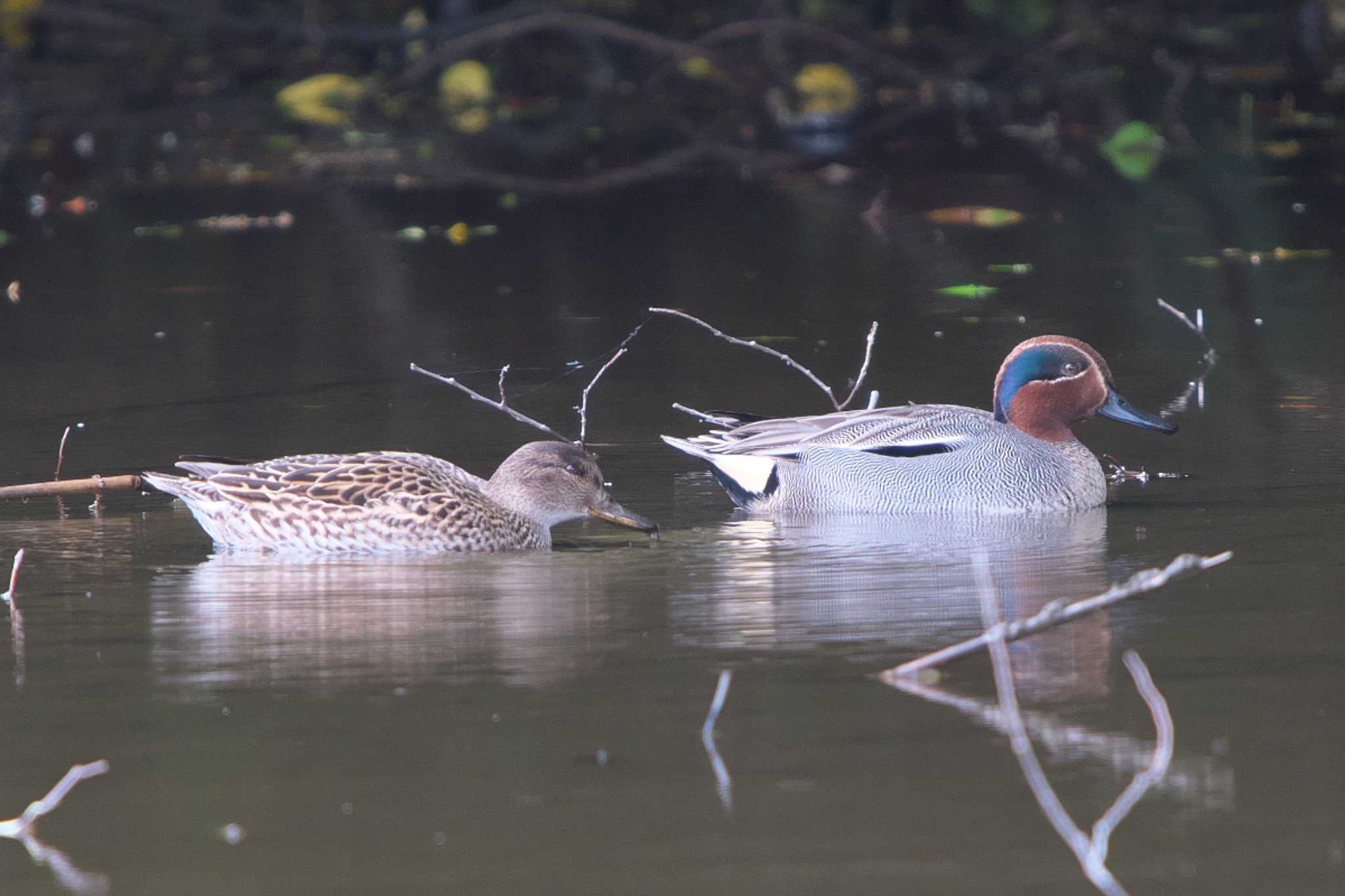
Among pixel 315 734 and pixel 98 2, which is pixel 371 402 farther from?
pixel 98 2

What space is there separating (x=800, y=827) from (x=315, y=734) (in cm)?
135

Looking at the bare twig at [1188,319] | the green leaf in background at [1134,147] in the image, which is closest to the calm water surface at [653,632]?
the bare twig at [1188,319]

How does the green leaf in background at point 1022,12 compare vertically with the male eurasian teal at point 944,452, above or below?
above

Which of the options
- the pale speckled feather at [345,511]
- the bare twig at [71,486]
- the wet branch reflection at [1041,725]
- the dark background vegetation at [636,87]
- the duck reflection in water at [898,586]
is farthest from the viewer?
the dark background vegetation at [636,87]

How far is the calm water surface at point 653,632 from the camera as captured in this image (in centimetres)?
466

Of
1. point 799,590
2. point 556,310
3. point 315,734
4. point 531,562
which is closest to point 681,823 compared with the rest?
point 315,734

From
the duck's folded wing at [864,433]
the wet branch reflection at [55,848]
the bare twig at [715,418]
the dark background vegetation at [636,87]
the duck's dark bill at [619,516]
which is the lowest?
the wet branch reflection at [55,848]

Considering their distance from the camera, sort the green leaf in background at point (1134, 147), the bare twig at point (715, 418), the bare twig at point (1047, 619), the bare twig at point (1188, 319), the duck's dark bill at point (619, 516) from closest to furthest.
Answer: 1. the bare twig at point (1047, 619)
2. the duck's dark bill at point (619, 516)
3. the bare twig at point (715, 418)
4. the bare twig at point (1188, 319)
5. the green leaf in background at point (1134, 147)

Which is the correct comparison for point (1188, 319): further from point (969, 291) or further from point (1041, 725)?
point (1041, 725)

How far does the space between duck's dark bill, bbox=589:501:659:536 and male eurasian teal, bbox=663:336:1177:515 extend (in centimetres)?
84

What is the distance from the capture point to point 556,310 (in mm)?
13680

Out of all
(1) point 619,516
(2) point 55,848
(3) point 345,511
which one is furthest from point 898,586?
(2) point 55,848

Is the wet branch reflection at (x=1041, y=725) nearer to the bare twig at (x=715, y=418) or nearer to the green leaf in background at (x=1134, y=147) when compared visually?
the bare twig at (x=715, y=418)

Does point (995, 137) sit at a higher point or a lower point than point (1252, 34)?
lower
